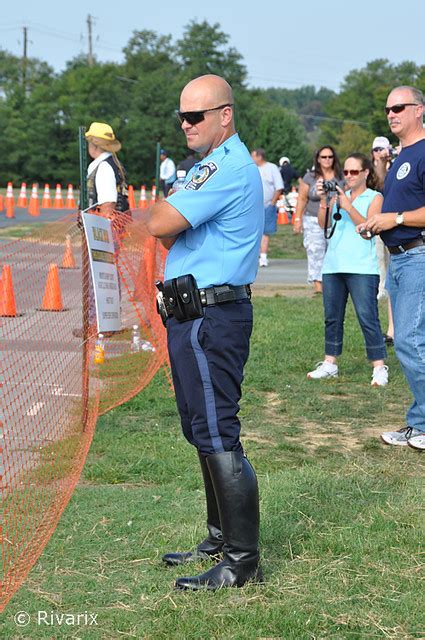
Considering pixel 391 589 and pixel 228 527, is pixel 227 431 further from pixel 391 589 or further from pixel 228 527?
pixel 391 589

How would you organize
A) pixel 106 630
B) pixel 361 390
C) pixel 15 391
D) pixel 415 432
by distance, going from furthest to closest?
pixel 361 390
pixel 15 391
pixel 415 432
pixel 106 630

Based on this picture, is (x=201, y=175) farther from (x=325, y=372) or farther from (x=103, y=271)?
(x=325, y=372)

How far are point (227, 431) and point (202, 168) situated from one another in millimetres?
1031

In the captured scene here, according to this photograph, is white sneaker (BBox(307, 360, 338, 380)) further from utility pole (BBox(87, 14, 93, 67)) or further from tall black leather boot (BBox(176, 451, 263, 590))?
utility pole (BBox(87, 14, 93, 67))

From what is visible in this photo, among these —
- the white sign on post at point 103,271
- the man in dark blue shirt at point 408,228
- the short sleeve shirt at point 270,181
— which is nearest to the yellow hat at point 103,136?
the white sign on post at point 103,271

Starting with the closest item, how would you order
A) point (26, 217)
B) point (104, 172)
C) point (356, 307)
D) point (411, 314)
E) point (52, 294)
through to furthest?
point (411, 314) < point (356, 307) < point (104, 172) < point (52, 294) < point (26, 217)

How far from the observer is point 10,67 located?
8375 centimetres

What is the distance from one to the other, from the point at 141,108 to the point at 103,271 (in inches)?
2763

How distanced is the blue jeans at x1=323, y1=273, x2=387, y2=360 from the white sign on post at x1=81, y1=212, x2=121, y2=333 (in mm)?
2282

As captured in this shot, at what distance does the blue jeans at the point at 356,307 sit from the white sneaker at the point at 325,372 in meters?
0.10

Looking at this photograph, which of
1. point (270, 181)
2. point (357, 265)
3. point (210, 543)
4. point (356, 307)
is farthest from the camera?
point (270, 181)

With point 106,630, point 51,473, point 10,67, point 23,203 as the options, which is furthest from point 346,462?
point 10,67

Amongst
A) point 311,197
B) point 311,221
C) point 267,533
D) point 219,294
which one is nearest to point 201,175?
point 219,294

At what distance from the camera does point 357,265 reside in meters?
8.51
